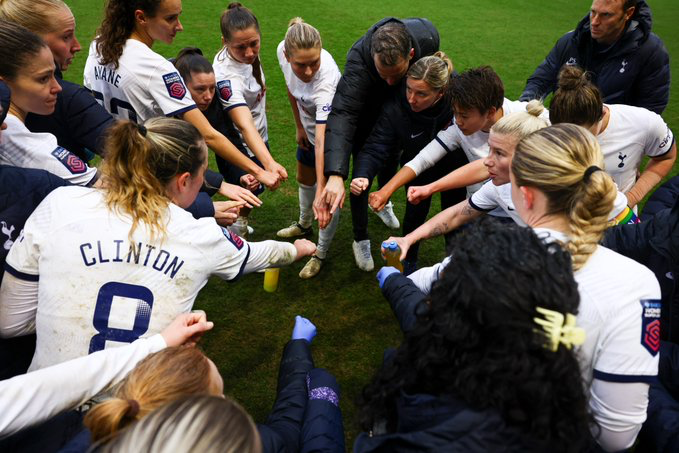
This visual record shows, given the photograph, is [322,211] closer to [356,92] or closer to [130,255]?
[356,92]

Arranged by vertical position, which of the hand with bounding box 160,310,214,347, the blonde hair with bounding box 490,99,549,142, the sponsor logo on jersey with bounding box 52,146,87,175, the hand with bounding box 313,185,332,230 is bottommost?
the hand with bounding box 313,185,332,230

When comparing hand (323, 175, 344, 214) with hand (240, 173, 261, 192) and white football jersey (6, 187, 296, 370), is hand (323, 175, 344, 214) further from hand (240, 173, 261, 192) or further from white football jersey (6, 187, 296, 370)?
white football jersey (6, 187, 296, 370)

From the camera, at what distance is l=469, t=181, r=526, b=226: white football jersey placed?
2744 mm

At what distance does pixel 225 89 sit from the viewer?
3.81 m

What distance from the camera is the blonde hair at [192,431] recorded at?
3.80 ft

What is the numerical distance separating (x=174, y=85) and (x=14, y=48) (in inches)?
35.1

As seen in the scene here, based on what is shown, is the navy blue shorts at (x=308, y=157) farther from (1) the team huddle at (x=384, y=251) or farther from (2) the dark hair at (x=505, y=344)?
(2) the dark hair at (x=505, y=344)

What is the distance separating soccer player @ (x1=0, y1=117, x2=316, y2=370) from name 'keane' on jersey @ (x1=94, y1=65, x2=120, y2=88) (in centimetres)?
116

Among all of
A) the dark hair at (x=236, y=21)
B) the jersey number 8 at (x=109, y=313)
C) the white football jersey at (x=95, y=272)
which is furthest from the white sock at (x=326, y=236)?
the jersey number 8 at (x=109, y=313)

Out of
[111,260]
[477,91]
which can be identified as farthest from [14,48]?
[477,91]

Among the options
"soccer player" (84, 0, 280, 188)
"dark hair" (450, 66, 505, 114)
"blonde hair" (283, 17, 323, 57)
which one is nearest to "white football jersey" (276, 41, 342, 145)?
"blonde hair" (283, 17, 323, 57)

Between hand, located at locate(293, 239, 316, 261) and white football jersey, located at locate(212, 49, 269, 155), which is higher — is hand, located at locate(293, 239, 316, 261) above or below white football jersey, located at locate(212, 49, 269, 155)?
below

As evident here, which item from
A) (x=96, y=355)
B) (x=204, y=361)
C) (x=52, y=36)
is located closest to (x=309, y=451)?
(x=204, y=361)

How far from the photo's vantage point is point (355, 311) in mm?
3895
